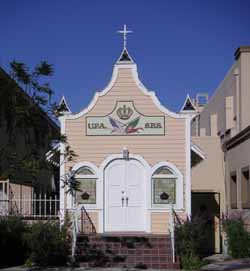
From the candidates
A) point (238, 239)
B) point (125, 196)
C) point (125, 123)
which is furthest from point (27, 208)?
point (238, 239)

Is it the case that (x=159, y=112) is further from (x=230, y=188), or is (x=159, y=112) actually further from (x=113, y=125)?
(x=230, y=188)

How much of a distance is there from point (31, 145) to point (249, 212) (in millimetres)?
9610

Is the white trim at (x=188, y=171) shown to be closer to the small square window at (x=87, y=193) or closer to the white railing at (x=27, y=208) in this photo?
the small square window at (x=87, y=193)

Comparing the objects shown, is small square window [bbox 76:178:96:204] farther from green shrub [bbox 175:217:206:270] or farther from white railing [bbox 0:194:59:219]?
green shrub [bbox 175:217:206:270]

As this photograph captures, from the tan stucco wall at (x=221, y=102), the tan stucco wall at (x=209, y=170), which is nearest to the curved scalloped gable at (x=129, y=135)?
the tan stucco wall at (x=209, y=170)

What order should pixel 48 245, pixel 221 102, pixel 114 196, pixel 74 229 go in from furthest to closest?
pixel 221 102, pixel 114 196, pixel 74 229, pixel 48 245

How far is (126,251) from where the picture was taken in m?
18.4

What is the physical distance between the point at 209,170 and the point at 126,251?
9.42 m

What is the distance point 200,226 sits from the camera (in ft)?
59.3

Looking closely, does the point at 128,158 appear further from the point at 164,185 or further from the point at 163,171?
the point at 164,185

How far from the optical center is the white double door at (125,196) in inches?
809

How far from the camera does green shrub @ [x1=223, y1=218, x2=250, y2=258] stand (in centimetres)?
1877

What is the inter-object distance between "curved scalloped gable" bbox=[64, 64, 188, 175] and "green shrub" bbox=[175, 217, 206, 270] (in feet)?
9.93

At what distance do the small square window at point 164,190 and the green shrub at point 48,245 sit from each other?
3.94 metres
